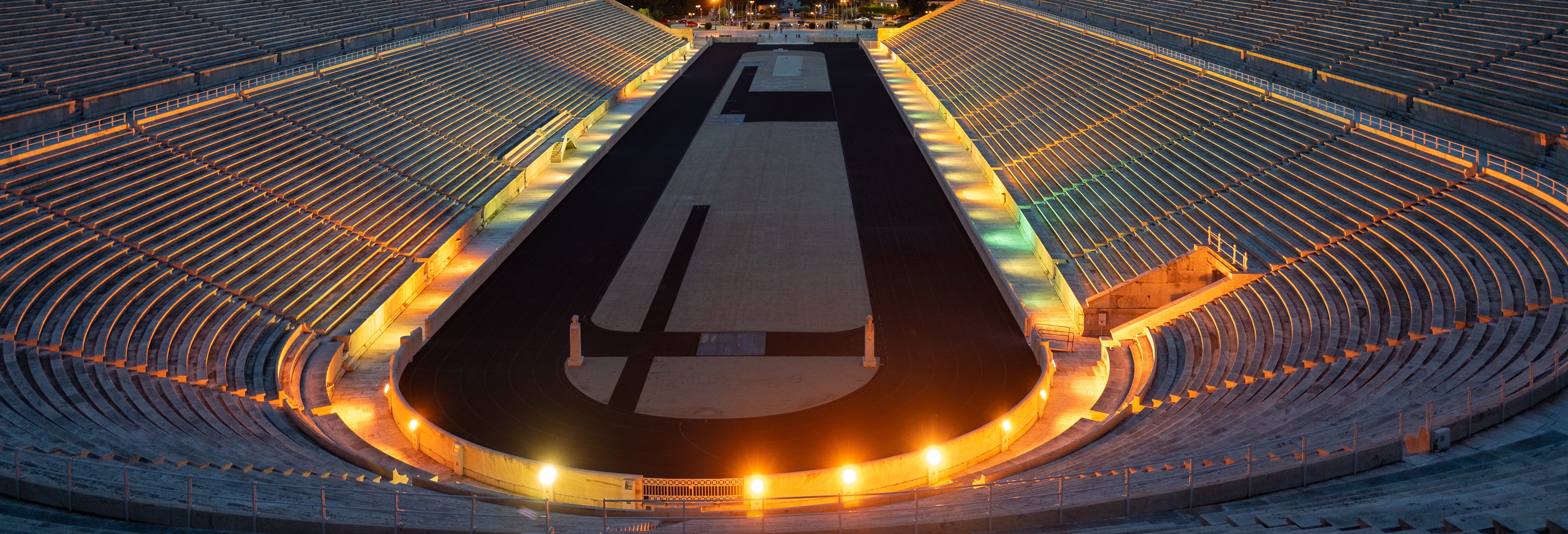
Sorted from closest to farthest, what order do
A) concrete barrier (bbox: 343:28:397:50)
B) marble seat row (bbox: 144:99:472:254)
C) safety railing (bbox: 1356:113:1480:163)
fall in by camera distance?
safety railing (bbox: 1356:113:1480:163)
marble seat row (bbox: 144:99:472:254)
concrete barrier (bbox: 343:28:397:50)

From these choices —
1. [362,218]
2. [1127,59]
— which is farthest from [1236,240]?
[1127,59]

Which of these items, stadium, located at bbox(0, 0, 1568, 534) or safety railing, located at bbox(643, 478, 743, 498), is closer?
stadium, located at bbox(0, 0, 1568, 534)

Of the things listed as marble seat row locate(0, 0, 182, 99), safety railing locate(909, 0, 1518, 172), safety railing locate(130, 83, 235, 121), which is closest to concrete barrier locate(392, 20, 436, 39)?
marble seat row locate(0, 0, 182, 99)

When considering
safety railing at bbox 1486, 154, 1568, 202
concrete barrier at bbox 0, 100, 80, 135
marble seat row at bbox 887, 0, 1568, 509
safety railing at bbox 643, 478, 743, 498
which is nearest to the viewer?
safety railing at bbox 643, 478, 743, 498

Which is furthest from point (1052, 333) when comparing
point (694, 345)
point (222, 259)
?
point (222, 259)

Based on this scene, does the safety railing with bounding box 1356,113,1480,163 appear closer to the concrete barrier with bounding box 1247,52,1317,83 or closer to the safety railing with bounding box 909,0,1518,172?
the safety railing with bounding box 909,0,1518,172
